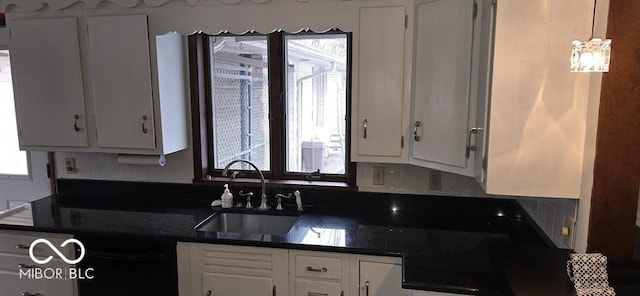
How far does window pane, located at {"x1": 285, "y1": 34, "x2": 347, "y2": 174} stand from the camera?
2494 mm

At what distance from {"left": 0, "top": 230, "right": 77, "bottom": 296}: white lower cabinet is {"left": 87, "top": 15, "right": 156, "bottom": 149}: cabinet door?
0.64 metres

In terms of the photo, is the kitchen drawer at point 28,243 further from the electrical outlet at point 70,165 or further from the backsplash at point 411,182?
the backsplash at point 411,182

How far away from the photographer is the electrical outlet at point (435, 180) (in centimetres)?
239

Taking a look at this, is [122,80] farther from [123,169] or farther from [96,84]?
[123,169]

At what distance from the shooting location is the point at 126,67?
7.67 ft

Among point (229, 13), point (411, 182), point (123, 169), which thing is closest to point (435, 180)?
point (411, 182)

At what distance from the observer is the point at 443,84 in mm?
1915

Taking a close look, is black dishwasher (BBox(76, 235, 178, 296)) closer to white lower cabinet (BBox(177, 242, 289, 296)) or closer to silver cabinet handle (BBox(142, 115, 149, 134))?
white lower cabinet (BBox(177, 242, 289, 296))

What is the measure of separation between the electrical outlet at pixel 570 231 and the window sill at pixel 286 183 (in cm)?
114

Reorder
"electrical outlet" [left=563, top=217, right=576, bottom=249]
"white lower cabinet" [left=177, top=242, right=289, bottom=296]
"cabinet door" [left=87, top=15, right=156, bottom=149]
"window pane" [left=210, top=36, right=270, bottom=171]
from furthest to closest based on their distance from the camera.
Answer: "window pane" [left=210, top=36, right=270, bottom=171], "cabinet door" [left=87, top=15, right=156, bottom=149], "white lower cabinet" [left=177, top=242, right=289, bottom=296], "electrical outlet" [left=563, top=217, right=576, bottom=249]

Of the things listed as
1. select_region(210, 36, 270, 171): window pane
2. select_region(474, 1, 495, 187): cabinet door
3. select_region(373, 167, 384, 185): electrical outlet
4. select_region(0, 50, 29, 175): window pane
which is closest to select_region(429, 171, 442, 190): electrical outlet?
select_region(373, 167, 384, 185): electrical outlet

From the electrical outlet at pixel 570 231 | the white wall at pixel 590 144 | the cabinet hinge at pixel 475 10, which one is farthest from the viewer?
the cabinet hinge at pixel 475 10

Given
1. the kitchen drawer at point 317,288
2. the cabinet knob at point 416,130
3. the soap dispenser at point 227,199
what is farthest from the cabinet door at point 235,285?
the cabinet knob at point 416,130

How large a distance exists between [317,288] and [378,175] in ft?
2.57
